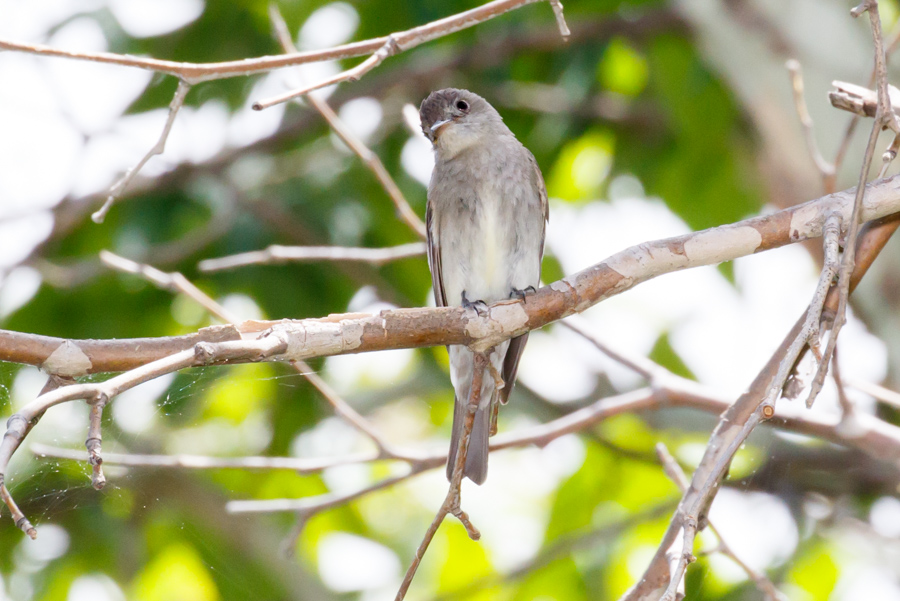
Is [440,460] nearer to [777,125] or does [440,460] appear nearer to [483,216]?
[483,216]

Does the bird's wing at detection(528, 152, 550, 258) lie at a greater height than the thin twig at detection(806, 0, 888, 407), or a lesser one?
greater

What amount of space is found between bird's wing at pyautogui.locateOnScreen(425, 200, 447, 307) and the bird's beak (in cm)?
32

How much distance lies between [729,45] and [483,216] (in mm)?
1673

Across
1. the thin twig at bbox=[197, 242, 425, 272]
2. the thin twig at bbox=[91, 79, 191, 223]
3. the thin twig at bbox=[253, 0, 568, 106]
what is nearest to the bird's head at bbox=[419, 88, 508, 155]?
the thin twig at bbox=[197, 242, 425, 272]

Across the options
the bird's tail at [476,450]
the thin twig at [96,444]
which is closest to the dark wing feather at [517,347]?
the bird's tail at [476,450]

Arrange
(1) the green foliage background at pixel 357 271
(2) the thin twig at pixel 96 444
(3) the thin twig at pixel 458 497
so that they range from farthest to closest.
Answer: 1. (1) the green foliage background at pixel 357 271
2. (3) the thin twig at pixel 458 497
3. (2) the thin twig at pixel 96 444

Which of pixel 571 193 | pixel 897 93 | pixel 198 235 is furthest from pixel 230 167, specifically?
pixel 897 93

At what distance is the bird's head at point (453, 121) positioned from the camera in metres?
4.52

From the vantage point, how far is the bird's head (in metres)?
4.52

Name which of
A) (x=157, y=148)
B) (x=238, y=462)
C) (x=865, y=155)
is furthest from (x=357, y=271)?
(x=865, y=155)

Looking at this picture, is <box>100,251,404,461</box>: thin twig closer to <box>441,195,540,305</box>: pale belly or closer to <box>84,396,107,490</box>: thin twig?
<box>441,195,540,305</box>: pale belly

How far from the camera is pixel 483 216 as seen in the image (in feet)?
14.0

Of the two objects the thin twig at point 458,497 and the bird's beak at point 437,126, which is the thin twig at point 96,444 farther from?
the bird's beak at point 437,126

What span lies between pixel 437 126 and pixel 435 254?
60 cm
